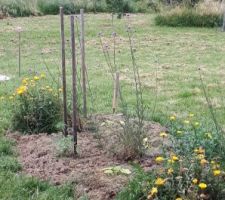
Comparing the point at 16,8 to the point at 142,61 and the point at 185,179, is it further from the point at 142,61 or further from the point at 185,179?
the point at 185,179

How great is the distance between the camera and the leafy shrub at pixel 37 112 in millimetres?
5527

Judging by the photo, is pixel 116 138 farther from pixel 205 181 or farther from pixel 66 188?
pixel 205 181

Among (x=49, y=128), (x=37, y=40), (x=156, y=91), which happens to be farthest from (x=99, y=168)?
(x=37, y=40)

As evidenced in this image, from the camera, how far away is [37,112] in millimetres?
5527

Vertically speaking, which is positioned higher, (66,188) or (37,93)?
(37,93)

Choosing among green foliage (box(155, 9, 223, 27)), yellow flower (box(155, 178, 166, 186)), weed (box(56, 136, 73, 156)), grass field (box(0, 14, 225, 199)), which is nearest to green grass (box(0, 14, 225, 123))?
grass field (box(0, 14, 225, 199))

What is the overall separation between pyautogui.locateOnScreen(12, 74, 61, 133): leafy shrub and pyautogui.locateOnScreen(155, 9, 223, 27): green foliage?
1211cm

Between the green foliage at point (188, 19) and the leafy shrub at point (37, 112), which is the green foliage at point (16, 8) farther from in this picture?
the leafy shrub at point (37, 112)

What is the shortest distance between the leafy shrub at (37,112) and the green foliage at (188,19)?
12114 millimetres

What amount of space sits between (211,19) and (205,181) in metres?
14.1

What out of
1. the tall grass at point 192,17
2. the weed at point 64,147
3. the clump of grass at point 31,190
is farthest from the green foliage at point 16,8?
the clump of grass at point 31,190

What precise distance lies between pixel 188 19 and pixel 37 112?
1257 centimetres

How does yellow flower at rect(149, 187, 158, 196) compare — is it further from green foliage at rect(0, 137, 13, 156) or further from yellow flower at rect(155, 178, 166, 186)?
green foliage at rect(0, 137, 13, 156)

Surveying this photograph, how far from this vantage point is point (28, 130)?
561 centimetres
